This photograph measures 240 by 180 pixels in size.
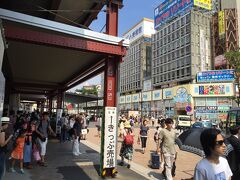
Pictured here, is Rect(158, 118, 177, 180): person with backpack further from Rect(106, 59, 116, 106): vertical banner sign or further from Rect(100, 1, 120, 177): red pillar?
Rect(106, 59, 116, 106): vertical banner sign

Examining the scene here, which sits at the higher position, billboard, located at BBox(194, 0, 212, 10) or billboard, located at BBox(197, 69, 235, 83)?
billboard, located at BBox(194, 0, 212, 10)

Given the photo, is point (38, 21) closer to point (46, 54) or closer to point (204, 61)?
point (46, 54)

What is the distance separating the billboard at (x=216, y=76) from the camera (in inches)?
2094

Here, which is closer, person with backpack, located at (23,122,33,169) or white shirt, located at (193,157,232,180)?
white shirt, located at (193,157,232,180)

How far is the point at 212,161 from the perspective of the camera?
106 inches

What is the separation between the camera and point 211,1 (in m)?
67.9

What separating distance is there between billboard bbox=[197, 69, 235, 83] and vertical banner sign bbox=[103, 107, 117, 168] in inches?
1977

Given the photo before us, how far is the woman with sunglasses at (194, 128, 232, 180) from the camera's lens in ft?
8.59

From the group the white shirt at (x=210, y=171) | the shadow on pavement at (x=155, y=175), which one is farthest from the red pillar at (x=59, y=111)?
the white shirt at (x=210, y=171)

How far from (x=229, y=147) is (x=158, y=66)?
70.7 metres

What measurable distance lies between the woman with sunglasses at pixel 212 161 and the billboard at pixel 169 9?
65884 mm

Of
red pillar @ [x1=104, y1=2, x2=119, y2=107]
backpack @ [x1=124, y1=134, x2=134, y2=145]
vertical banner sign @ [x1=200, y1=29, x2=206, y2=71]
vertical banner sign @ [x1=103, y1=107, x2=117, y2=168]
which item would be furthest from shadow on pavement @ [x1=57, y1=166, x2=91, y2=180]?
vertical banner sign @ [x1=200, y1=29, x2=206, y2=71]

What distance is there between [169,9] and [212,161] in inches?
2852

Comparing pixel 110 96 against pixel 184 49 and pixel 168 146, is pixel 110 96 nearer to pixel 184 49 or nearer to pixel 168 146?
pixel 168 146
